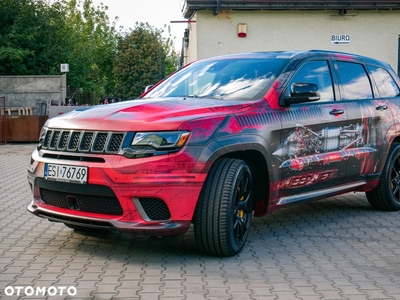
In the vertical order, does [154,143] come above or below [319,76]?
below

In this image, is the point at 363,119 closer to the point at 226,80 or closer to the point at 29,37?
the point at 226,80

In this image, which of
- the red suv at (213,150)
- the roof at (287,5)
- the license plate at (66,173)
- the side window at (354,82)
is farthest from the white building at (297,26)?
the license plate at (66,173)

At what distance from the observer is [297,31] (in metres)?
20.7

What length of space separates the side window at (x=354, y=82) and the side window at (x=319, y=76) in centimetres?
25

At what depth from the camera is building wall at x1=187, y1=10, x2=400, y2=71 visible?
20.3m

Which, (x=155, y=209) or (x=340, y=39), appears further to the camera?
(x=340, y=39)

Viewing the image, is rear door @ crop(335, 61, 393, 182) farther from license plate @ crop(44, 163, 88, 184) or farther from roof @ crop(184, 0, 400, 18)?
roof @ crop(184, 0, 400, 18)

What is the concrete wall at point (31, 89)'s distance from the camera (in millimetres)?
25609

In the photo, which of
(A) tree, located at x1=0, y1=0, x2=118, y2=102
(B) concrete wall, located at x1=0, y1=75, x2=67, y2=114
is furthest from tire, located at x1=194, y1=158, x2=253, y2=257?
(A) tree, located at x1=0, y1=0, x2=118, y2=102

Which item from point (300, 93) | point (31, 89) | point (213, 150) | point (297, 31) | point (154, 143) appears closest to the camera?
point (154, 143)

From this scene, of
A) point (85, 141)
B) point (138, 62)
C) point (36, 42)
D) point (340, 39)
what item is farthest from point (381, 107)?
point (138, 62)

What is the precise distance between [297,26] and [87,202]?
52.8ft

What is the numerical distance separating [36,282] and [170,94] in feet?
8.45

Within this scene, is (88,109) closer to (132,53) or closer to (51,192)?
(51,192)
